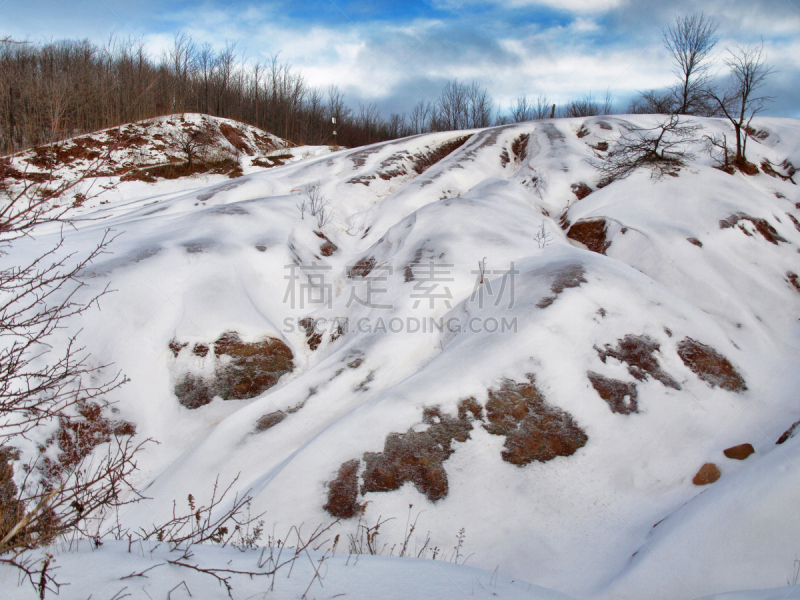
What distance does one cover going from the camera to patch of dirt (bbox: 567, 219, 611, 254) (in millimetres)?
10845

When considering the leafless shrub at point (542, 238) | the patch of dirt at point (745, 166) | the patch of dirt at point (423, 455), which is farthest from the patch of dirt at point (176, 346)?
the patch of dirt at point (745, 166)

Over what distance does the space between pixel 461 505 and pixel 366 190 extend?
13007 millimetres

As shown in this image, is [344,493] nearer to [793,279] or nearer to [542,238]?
[542,238]

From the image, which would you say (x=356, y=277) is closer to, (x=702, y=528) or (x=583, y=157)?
(x=702, y=528)

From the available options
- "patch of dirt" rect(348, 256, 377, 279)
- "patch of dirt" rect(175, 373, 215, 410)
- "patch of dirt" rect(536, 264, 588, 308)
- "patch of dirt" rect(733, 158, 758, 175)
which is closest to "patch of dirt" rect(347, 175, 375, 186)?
"patch of dirt" rect(348, 256, 377, 279)

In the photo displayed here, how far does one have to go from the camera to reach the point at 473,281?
28.6 feet

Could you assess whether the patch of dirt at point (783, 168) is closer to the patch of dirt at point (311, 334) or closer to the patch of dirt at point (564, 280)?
the patch of dirt at point (564, 280)

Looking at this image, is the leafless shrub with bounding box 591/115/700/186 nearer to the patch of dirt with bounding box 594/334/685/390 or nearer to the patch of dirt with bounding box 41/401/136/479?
the patch of dirt with bounding box 594/334/685/390

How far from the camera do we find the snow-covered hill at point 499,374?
453cm

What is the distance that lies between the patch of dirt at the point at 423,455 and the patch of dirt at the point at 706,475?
262 centimetres

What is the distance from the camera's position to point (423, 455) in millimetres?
5438

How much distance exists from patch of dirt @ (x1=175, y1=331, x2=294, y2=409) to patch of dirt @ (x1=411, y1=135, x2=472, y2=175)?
1289 centimetres

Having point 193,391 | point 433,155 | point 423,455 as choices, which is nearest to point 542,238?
point 423,455

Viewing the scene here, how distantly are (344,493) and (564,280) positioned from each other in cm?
501
